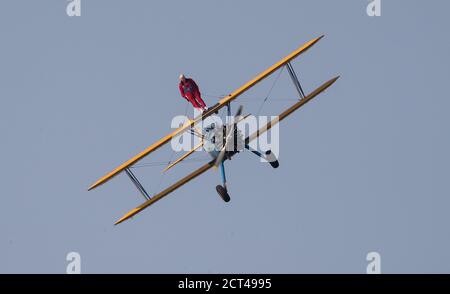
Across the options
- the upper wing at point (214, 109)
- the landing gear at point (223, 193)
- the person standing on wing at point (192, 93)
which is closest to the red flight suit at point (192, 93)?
the person standing on wing at point (192, 93)

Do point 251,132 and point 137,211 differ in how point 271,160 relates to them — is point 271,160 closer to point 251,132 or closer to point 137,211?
point 251,132

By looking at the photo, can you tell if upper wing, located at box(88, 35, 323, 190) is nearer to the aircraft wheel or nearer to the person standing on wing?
the person standing on wing

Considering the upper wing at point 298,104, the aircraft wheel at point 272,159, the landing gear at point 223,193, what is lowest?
the landing gear at point 223,193

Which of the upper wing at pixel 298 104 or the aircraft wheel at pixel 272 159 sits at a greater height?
the upper wing at pixel 298 104

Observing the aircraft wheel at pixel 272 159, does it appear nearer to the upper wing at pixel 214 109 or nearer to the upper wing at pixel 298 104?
the upper wing at pixel 298 104

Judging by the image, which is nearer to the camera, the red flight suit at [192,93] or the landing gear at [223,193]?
the landing gear at [223,193]

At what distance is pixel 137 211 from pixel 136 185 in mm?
1074

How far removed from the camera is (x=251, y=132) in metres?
44.9

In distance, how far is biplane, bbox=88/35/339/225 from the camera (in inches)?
1745

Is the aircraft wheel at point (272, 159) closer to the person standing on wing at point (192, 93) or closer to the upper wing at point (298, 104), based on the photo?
the upper wing at point (298, 104)

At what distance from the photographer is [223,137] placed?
4444 cm

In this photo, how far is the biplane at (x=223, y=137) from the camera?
44312 millimetres
